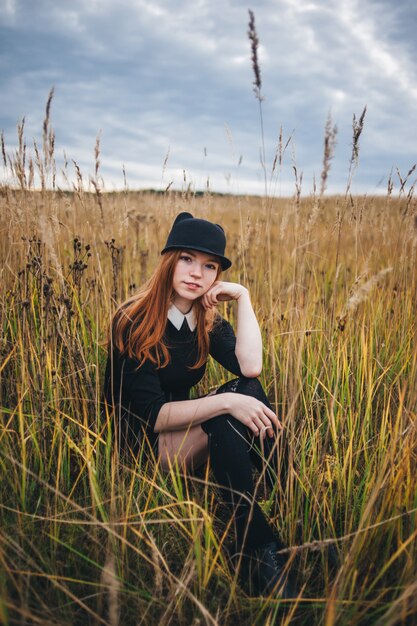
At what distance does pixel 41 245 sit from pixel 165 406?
1072mm

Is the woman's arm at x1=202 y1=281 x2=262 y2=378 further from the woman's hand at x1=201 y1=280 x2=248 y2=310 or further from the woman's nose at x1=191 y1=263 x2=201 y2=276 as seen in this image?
the woman's nose at x1=191 y1=263 x2=201 y2=276

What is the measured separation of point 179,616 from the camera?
106 centimetres

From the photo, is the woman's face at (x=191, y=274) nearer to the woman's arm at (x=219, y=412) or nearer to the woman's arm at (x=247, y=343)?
the woman's arm at (x=247, y=343)

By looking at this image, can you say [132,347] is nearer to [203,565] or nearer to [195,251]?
[195,251]

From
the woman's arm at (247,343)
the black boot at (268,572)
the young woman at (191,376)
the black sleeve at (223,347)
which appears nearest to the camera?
the black boot at (268,572)

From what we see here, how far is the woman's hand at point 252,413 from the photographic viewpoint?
157cm

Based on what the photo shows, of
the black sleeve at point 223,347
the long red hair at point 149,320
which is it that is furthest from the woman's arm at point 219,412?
the black sleeve at point 223,347

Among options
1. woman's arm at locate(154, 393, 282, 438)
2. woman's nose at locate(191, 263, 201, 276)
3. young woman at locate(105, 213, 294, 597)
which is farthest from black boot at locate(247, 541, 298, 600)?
woman's nose at locate(191, 263, 201, 276)

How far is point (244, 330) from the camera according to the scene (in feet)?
6.48

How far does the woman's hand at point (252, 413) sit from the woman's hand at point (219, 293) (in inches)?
21.2

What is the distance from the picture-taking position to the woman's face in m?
1.80

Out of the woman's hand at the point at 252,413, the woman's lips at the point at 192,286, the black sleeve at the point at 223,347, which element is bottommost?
the woman's hand at the point at 252,413

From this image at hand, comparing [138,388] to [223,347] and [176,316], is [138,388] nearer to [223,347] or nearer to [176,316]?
[176,316]

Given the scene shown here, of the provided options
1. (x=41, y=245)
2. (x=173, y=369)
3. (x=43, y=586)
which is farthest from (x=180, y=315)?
(x=43, y=586)
